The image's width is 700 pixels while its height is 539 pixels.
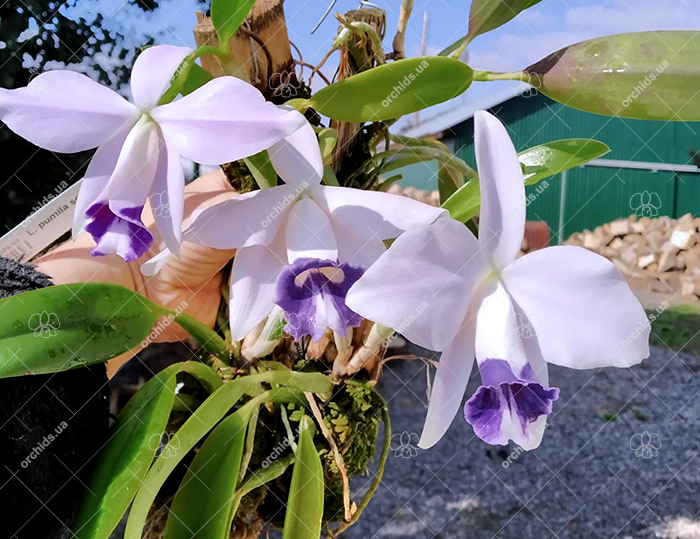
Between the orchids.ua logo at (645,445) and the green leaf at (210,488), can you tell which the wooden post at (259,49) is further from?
the orchids.ua logo at (645,445)

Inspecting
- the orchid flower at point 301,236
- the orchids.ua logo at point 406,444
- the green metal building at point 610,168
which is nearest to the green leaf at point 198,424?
the orchid flower at point 301,236

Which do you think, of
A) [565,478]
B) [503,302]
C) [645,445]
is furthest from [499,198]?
[645,445]

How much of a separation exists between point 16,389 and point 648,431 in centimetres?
197

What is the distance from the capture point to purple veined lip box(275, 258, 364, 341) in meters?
0.39

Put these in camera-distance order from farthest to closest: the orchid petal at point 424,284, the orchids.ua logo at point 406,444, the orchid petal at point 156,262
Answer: the orchids.ua logo at point 406,444, the orchid petal at point 156,262, the orchid petal at point 424,284

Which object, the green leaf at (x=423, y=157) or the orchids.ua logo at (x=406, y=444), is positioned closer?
the green leaf at (x=423, y=157)

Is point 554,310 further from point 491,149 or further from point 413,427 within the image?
point 413,427

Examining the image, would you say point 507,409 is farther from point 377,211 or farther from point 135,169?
point 135,169

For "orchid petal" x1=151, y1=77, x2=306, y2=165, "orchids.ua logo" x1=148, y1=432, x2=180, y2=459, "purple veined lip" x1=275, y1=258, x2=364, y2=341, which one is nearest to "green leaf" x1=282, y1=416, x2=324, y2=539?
"orchids.ua logo" x1=148, y1=432, x2=180, y2=459

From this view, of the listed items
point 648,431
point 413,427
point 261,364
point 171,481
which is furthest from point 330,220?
point 648,431

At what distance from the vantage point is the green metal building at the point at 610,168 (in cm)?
306

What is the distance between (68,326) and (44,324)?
0.02 meters

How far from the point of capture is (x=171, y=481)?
0.62m

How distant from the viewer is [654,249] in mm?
3387
